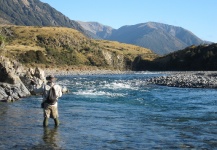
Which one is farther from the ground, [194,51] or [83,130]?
[194,51]

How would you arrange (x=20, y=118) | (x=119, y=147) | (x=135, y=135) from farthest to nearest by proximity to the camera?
(x=20, y=118)
(x=135, y=135)
(x=119, y=147)

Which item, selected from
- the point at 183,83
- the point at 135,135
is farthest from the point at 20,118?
the point at 183,83

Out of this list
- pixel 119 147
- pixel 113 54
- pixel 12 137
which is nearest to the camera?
pixel 119 147

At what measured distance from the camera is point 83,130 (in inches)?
580

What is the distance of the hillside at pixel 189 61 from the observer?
429ft

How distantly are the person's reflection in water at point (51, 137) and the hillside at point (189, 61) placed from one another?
381ft

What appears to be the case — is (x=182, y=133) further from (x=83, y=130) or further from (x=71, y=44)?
(x=71, y=44)

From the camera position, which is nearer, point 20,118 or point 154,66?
point 20,118

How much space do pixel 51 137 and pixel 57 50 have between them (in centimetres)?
13686

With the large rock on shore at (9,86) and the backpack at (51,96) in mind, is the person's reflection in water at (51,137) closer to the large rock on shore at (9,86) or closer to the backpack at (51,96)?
the backpack at (51,96)

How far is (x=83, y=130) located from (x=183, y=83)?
3652cm

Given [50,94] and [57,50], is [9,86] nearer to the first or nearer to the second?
[50,94]

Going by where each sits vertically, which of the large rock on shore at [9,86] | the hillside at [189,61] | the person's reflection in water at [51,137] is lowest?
the person's reflection in water at [51,137]

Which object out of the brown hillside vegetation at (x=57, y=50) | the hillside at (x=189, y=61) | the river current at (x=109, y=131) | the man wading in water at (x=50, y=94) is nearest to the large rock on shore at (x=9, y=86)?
the river current at (x=109, y=131)
